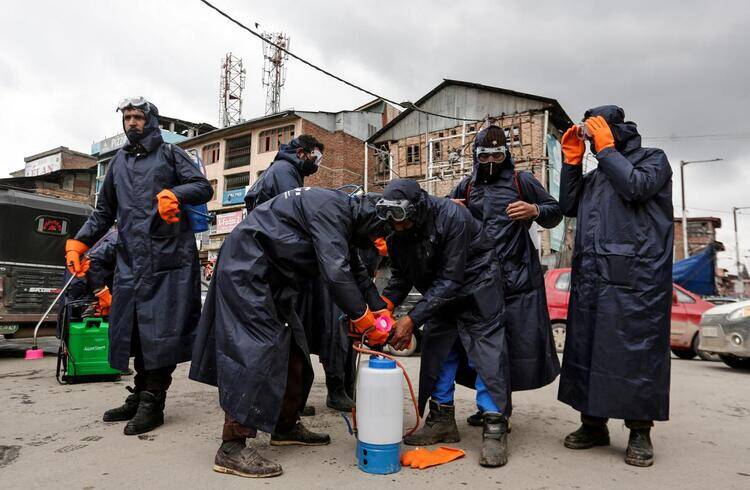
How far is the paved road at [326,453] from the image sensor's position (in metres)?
2.40

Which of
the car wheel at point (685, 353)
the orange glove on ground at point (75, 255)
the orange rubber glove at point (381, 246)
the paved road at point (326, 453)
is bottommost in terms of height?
the car wheel at point (685, 353)

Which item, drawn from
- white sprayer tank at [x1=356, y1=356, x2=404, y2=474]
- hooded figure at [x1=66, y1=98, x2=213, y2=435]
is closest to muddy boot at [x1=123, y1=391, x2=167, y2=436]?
hooded figure at [x1=66, y1=98, x2=213, y2=435]

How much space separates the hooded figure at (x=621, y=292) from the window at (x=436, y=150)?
23.3 meters

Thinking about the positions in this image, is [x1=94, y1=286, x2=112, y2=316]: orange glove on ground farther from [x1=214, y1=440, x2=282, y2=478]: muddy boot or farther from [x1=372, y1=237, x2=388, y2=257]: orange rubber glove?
[x1=214, y1=440, x2=282, y2=478]: muddy boot

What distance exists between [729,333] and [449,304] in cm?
598

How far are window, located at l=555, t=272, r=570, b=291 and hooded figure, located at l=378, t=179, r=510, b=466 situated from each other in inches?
229

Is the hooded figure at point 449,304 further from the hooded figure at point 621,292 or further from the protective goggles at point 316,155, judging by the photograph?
the protective goggles at point 316,155

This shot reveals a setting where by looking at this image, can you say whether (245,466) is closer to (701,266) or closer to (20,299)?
(20,299)

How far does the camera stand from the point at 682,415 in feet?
13.0

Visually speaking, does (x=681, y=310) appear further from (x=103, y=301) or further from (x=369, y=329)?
(x=103, y=301)

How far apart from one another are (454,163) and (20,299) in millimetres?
19652

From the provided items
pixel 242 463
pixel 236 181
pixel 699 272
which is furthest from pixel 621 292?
pixel 236 181

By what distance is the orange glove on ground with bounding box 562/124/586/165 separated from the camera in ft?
10.4

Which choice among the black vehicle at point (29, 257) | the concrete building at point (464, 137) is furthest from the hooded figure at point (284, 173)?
the concrete building at point (464, 137)
